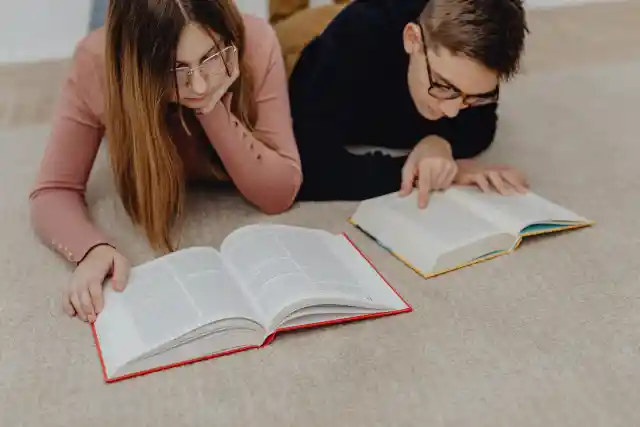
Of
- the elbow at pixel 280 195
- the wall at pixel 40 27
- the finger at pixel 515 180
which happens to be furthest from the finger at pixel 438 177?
the wall at pixel 40 27

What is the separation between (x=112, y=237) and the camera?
1248 millimetres

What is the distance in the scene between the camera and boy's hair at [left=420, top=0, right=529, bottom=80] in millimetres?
1099

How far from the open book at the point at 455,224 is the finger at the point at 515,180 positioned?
18mm

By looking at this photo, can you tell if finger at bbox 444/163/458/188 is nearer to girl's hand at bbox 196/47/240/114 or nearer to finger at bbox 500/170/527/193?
finger at bbox 500/170/527/193

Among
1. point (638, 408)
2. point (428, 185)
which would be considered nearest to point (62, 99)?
point (428, 185)

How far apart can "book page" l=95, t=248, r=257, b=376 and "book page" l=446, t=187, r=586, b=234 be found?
16.7 inches

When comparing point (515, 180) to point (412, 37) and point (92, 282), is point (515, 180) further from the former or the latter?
point (92, 282)

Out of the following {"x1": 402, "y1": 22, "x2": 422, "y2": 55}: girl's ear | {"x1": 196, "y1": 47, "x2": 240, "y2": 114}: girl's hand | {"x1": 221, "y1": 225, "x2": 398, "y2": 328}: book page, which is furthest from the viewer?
{"x1": 402, "y1": 22, "x2": 422, "y2": 55}: girl's ear

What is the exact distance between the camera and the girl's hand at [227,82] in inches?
43.1

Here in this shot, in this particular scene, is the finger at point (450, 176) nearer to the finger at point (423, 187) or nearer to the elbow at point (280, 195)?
the finger at point (423, 187)

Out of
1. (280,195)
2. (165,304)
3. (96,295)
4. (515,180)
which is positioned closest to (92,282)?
(96,295)

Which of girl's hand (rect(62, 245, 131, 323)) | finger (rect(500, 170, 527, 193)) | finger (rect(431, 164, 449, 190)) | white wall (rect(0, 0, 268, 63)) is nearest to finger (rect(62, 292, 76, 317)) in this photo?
girl's hand (rect(62, 245, 131, 323))

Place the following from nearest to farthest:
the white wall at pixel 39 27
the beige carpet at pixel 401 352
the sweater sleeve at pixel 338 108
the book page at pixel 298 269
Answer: the beige carpet at pixel 401 352
the book page at pixel 298 269
the sweater sleeve at pixel 338 108
the white wall at pixel 39 27

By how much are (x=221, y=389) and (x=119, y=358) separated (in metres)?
0.13
